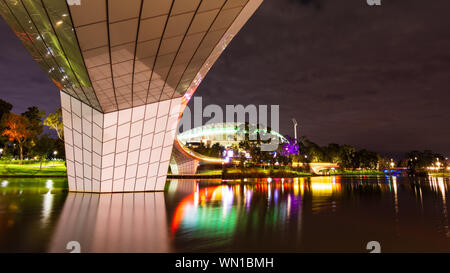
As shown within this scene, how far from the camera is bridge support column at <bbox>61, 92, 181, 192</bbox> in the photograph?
19.0 meters

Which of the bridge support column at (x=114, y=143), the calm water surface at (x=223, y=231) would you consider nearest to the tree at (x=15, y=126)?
the bridge support column at (x=114, y=143)

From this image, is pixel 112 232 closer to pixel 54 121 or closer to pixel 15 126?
pixel 54 121

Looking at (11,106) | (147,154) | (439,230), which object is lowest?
(439,230)

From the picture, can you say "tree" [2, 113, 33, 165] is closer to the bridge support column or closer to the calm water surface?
the bridge support column

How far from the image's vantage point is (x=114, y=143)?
19344mm

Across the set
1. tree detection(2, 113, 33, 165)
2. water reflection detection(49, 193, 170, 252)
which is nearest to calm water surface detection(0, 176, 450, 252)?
water reflection detection(49, 193, 170, 252)

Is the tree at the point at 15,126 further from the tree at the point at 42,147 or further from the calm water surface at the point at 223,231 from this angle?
the calm water surface at the point at 223,231

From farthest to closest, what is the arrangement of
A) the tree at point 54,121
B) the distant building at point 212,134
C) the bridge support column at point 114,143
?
the distant building at point 212,134 < the tree at point 54,121 < the bridge support column at point 114,143

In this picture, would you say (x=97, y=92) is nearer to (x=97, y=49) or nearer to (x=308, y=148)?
(x=97, y=49)

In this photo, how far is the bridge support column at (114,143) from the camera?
62.4 ft
